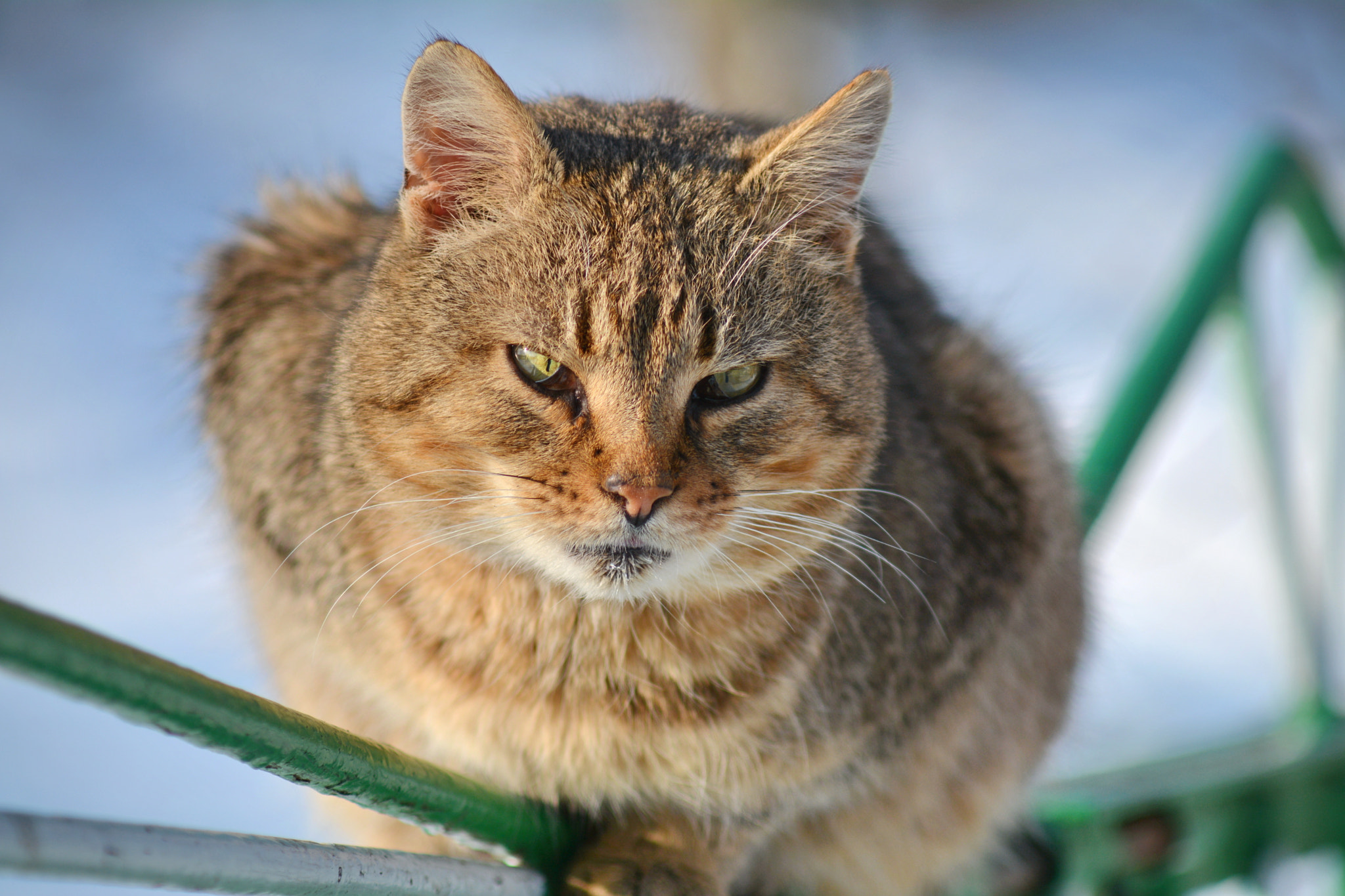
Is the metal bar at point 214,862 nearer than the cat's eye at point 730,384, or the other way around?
the metal bar at point 214,862

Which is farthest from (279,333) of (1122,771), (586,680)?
(1122,771)

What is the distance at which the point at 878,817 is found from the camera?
1.93 metres

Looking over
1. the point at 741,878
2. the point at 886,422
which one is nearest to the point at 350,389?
the point at 886,422

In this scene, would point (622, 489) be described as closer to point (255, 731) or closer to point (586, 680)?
point (586, 680)

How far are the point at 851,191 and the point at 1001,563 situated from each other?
2.38ft

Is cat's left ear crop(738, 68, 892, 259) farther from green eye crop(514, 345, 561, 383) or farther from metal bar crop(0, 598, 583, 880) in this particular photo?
metal bar crop(0, 598, 583, 880)

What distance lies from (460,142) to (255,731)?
84cm

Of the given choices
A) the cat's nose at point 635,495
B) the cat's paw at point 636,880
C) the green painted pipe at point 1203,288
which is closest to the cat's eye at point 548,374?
the cat's nose at point 635,495

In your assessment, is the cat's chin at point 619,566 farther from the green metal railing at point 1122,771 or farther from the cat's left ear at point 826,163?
the cat's left ear at point 826,163

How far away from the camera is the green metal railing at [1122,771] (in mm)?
772

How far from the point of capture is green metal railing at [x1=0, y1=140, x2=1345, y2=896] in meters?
0.77

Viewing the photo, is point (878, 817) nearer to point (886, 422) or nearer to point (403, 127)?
point (886, 422)

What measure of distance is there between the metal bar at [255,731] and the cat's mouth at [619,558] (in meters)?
0.29

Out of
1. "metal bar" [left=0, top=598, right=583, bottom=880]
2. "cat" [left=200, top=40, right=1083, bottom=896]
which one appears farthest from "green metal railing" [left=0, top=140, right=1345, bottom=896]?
"cat" [left=200, top=40, right=1083, bottom=896]
